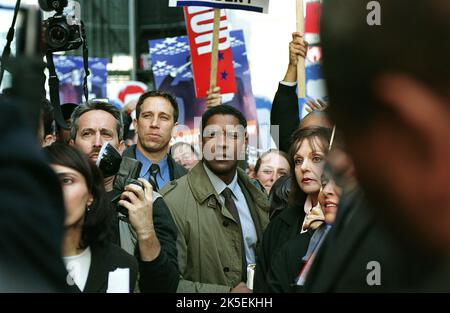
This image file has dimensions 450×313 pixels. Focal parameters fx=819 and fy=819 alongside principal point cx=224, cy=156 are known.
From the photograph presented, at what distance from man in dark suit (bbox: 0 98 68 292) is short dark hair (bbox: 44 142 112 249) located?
192cm

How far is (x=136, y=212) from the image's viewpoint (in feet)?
10.8

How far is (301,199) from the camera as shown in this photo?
147 inches

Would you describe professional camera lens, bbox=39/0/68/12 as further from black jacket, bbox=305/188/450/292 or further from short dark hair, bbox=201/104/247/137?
black jacket, bbox=305/188/450/292

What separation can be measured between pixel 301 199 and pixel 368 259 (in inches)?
108

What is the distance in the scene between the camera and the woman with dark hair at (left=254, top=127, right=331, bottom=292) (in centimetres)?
335

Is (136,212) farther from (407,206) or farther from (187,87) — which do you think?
(187,87)

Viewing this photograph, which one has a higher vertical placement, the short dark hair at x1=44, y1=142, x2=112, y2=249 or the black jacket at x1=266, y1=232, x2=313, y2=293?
the short dark hair at x1=44, y1=142, x2=112, y2=249

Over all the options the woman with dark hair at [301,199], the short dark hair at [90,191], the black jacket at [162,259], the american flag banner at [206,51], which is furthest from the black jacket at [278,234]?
the american flag banner at [206,51]

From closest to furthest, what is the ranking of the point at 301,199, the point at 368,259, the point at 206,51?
the point at 368,259, the point at 301,199, the point at 206,51

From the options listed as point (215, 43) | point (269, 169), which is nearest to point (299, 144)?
point (215, 43)

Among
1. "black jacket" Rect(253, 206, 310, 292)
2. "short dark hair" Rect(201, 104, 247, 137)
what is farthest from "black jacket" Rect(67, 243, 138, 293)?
"short dark hair" Rect(201, 104, 247, 137)

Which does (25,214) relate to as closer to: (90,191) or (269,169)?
(90,191)

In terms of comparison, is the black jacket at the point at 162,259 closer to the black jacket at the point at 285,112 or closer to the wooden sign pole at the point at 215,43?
the black jacket at the point at 285,112

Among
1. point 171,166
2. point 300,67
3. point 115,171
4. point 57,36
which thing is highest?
point 57,36
